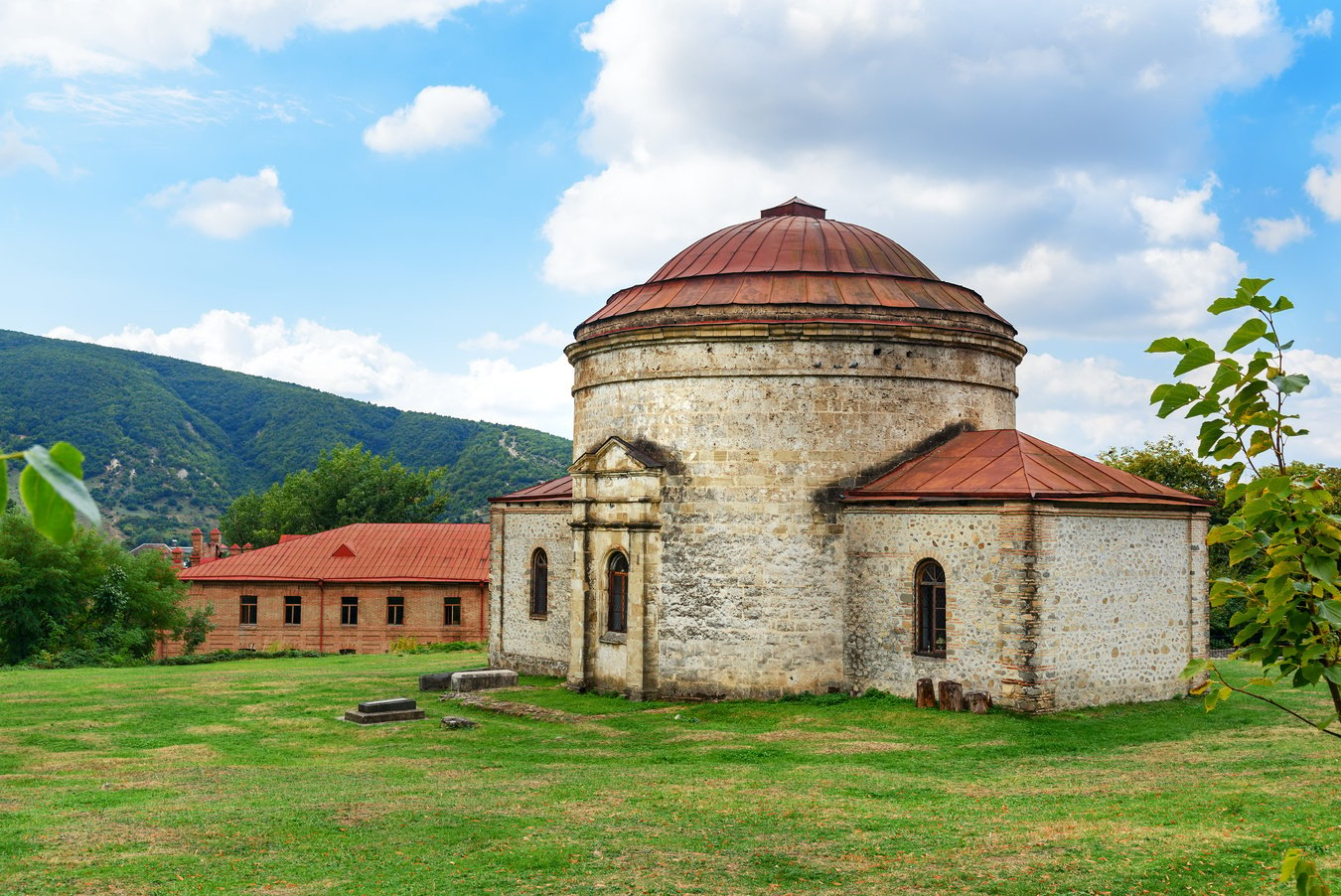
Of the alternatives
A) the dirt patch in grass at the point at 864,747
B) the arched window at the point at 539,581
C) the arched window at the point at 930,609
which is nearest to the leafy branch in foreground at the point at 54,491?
the dirt patch in grass at the point at 864,747

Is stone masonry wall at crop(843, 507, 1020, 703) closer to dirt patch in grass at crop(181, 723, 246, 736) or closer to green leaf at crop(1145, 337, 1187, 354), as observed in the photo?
dirt patch in grass at crop(181, 723, 246, 736)

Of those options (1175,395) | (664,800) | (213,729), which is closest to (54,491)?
(1175,395)

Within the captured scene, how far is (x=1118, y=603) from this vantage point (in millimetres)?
19422

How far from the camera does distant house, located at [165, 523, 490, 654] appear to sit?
42.2m

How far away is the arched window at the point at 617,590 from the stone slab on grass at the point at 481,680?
2935 millimetres

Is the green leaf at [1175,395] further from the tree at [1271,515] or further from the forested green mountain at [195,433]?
the forested green mountain at [195,433]

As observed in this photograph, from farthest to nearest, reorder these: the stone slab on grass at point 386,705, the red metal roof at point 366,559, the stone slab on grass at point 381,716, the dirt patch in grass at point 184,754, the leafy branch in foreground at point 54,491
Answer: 1. the red metal roof at point 366,559
2. the stone slab on grass at point 386,705
3. the stone slab on grass at point 381,716
4. the dirt patch in grass at point 184,754
5. the leafy branch in foreground at point 54,491

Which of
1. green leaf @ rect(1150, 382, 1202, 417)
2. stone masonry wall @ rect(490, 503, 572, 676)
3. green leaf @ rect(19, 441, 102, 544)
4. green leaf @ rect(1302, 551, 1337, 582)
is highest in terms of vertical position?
green leaf @ rect(1150, 382, 1202, 417)

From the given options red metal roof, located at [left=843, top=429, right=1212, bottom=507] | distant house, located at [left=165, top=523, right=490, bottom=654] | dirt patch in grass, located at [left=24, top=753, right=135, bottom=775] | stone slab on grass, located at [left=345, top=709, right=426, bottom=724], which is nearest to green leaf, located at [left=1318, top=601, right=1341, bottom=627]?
red metal roof, located at [left=843, top=429, right=1212, bottom=507]

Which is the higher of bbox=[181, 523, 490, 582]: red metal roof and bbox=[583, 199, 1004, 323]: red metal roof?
bbox=[583, 199, 1004, 323]: red metal roof

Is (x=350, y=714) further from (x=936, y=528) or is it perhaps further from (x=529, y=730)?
(x=936, y=528)

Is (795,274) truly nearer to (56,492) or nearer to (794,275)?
(794,275)

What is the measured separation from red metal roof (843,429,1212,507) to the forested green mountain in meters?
68.3

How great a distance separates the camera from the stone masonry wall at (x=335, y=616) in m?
42.2
